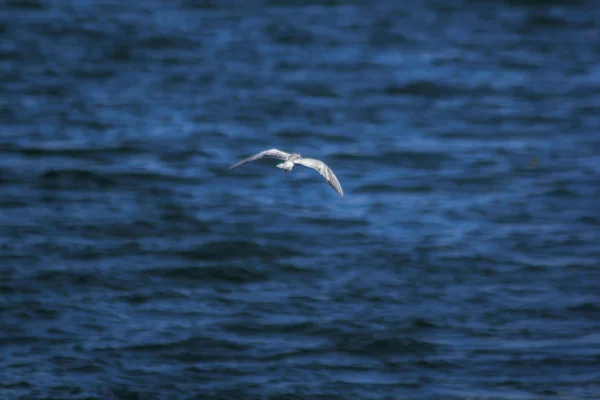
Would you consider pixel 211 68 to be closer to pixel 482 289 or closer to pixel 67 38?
pixel 67 38

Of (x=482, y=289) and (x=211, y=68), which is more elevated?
(x=211, y=68)

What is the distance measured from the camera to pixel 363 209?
45.7 feet

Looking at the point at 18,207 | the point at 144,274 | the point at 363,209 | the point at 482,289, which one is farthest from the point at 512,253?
the point at 18,207

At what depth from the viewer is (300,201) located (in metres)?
14.2

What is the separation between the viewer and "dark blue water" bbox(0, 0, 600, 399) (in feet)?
32.7

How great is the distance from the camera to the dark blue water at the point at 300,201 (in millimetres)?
9953

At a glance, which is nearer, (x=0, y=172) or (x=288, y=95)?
(x=0, y=172)

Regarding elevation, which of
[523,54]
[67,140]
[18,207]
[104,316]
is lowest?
[104,316]

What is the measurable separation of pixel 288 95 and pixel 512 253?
21.1ft

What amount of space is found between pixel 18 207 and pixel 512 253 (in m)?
6.34

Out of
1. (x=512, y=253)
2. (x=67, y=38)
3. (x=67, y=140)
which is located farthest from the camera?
(x=67, y=38)

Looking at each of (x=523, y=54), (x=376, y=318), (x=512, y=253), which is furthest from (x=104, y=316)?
(x=523, y=54)

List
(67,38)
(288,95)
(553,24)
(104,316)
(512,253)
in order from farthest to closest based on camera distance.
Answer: (553,24), (67,38), (288,95), (512,253), (104,316)

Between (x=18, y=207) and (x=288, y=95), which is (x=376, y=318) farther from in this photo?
(x=288, y=95)
